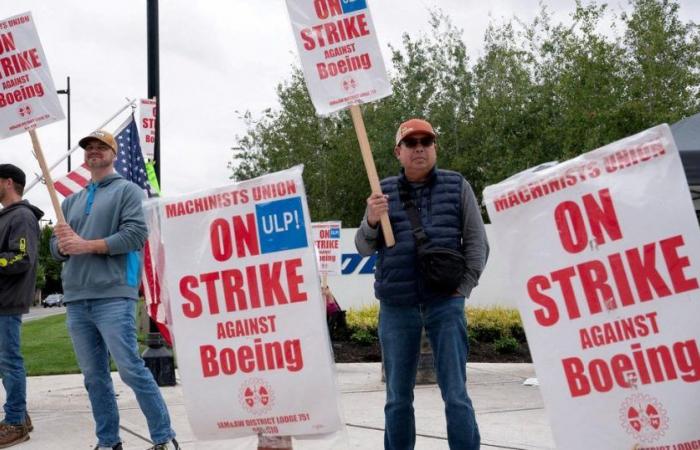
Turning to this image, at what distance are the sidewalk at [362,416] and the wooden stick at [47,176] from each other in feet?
5.38

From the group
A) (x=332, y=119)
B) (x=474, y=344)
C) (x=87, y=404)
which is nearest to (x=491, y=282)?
(x=474, y=344)

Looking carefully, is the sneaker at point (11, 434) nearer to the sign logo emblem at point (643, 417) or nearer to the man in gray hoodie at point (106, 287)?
the man in gray hoodie at point (106, 287)

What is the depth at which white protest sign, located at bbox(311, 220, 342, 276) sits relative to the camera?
11531mm

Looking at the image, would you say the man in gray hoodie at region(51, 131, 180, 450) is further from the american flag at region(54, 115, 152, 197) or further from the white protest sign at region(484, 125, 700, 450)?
the american flag at region(54, 115, 152, 197)

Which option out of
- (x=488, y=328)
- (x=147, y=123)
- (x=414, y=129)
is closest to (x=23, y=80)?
(x=414, y=129)

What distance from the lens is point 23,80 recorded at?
5234 millimetres

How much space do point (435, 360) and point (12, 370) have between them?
3.09m

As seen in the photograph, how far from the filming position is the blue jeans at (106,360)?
482 centimetres

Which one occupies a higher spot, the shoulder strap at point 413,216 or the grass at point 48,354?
the grass at point 48,354

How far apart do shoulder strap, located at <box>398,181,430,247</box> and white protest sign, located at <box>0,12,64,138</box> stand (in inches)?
89.0

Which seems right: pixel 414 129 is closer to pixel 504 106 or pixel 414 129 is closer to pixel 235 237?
pixel 235 237

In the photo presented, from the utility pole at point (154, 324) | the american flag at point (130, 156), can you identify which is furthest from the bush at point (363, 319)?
the american flag at point (130, 156)

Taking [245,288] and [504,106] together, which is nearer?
[245,288]

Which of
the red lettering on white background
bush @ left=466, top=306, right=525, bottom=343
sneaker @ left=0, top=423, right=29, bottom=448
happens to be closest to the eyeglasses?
the red lettering on white background
